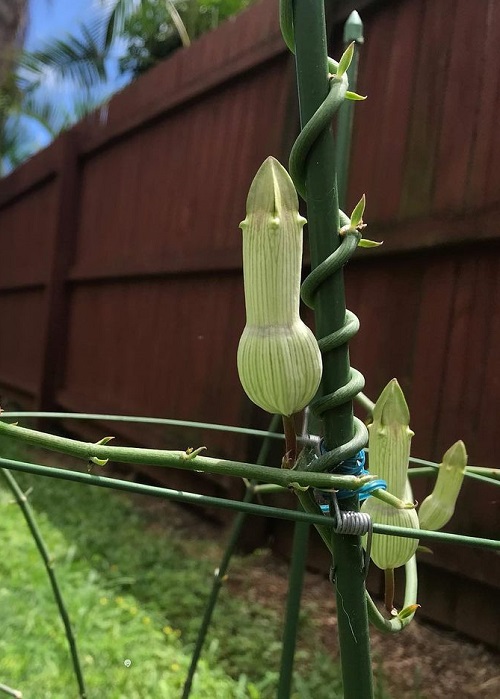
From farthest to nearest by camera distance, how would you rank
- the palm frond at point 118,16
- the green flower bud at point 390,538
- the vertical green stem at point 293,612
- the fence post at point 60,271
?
the palm frond at point 118,16 < the fence post at point 60,271 < the vertical green stem at point 293,612 < the green flower bud at point 390,538

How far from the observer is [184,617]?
154cm

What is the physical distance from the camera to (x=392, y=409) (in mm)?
407

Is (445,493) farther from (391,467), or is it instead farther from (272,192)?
(272,192)

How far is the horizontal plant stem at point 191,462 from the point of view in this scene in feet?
0.93

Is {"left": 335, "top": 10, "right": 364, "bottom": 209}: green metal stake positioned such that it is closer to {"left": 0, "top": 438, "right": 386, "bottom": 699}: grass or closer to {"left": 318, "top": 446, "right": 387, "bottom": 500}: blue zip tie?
{"left": 318, "top": 446, "right": 387, "bottom": 500}: blue zip tie

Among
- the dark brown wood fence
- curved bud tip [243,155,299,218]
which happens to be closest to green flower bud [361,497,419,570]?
curved bud tip [243,155,299,218]

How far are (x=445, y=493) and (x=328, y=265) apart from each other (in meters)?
0.26

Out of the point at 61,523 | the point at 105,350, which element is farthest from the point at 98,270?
the point at 61,523

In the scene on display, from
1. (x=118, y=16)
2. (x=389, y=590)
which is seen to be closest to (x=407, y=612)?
(x=389, y=590)

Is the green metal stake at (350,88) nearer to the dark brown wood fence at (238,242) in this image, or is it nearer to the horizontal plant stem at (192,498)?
the horizontal plant stem at (192,498)

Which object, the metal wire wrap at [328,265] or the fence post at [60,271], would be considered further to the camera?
the fence post at [60,271]

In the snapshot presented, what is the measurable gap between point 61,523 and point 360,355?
1.25m

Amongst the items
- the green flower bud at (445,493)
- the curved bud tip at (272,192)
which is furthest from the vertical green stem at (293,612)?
the curved bud tip at (272,192)

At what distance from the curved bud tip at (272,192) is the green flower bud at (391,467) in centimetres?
15
